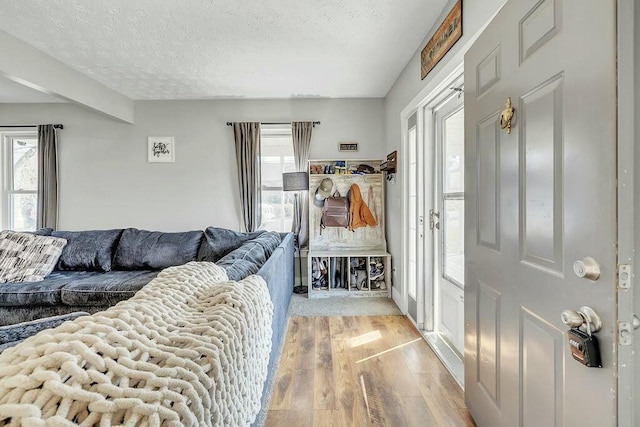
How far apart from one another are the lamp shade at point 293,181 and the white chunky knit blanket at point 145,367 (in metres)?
2.81

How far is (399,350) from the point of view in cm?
A: 227

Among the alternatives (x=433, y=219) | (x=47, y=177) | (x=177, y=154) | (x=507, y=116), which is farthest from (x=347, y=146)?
(x=47, y=177)

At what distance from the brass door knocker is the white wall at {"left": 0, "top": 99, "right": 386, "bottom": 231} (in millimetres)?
2759

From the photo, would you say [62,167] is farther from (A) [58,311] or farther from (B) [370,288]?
(B) [370,288]

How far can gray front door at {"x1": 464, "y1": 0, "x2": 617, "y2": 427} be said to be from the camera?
0.75 m

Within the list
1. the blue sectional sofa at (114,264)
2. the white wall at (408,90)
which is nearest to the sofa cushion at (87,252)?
the blue sectional sofa at (114,264)

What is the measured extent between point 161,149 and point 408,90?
329cm

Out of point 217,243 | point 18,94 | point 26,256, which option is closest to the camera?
point 26,256

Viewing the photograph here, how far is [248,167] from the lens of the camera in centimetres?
380

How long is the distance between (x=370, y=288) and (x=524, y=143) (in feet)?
9.02

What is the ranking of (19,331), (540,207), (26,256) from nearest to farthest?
1. (540,207)
2. (19,331)
3. (26,256)

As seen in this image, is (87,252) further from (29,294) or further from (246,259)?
(246,259)

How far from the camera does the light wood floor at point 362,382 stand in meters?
1.58

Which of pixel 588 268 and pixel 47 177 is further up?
pixel 47 177
